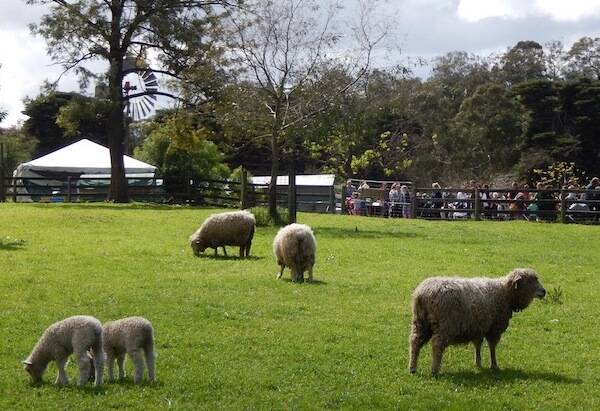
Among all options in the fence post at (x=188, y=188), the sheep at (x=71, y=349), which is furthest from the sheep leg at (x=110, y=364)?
the fence post at (x=188, y=188)

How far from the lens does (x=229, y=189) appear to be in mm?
38125

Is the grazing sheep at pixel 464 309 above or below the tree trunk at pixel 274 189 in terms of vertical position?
below

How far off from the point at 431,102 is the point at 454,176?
401 inches

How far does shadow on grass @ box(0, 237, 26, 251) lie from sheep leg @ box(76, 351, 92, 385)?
1107 cm

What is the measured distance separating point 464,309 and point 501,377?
785mm

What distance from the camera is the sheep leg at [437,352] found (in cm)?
834

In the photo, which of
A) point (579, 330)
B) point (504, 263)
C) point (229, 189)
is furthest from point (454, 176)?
point (579, 330)

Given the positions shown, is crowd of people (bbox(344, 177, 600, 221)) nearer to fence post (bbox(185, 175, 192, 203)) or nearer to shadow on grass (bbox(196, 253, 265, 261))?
fence post (bbox(185, 175, 192, 203))

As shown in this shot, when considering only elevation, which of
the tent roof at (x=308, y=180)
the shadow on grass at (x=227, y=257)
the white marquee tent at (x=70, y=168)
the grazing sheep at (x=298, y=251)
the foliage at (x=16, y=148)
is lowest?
the shadow on grass at (x=227, y=257)

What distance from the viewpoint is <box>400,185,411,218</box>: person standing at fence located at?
33.9m

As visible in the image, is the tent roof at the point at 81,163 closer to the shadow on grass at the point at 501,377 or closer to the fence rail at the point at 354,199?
the fence rail at the point at 354,199

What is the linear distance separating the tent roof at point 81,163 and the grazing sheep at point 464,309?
35827 mm

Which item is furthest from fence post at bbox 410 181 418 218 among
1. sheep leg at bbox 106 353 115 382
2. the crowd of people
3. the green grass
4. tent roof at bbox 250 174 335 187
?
sheep leg at bbox 106 353 115 382

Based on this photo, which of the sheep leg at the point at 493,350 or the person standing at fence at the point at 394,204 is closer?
the sheep leg at the point at 493,350
